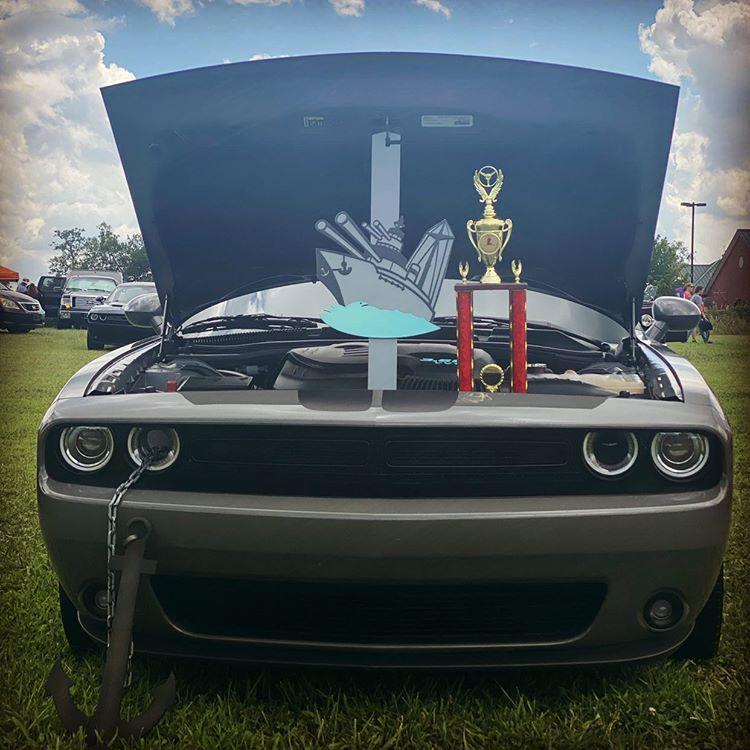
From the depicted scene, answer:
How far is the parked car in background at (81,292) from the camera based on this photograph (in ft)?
60.1

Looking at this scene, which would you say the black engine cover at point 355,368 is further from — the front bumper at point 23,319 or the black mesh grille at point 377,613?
the front bumper at point 23,319

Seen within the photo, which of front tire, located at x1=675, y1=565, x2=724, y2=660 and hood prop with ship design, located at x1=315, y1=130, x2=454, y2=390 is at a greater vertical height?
hood prop with ship design, located at x1=315, y1=130, x2=454, y2=390

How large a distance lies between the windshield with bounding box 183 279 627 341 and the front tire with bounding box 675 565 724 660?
1091mm

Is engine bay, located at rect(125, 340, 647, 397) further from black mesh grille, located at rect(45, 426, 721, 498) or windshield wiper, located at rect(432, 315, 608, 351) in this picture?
black mesh grille, located at rect(45, 426, 721, 498)

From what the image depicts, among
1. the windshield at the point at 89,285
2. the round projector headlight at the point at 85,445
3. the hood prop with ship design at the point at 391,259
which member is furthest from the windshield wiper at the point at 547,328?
the windshield at the point at 89,285

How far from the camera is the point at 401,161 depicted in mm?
2994

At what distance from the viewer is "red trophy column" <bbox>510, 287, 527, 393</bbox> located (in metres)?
2.56

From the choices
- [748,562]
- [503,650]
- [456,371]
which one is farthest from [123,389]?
[748,562]

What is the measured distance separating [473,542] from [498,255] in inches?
53.0

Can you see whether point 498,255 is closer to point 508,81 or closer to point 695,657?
point 508,81

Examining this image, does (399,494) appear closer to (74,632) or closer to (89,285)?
(74,632)

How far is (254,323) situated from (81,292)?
17.5 m

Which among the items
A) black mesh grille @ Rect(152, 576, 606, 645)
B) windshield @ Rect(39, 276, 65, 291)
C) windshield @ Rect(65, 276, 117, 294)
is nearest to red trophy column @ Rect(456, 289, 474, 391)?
black mesh grille @ Rect(152, 576, 606, 645)

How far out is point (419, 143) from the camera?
292cm
